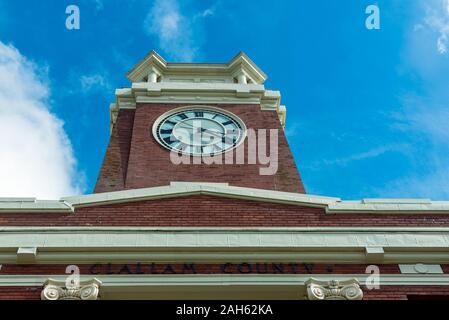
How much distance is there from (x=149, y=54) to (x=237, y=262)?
553 inches

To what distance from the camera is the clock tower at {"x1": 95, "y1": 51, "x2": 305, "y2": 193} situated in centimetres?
2128

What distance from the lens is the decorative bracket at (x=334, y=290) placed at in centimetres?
1322

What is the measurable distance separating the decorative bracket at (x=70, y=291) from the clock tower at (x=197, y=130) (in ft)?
24.5

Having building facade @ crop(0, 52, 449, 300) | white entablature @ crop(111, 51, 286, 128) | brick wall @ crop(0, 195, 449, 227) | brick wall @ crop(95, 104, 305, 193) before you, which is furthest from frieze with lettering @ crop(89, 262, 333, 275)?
white entablature @ crop(111, 51, 286, 128)

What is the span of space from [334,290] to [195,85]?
1257 cm

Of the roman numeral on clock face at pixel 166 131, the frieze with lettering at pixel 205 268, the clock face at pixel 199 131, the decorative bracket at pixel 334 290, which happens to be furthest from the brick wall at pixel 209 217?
the roman numeral on clock face at pixel 166 131

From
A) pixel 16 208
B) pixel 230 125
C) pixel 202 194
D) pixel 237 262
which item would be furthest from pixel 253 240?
pixel 230 125

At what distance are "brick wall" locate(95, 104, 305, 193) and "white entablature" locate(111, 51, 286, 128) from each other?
120cm

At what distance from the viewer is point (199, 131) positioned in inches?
914

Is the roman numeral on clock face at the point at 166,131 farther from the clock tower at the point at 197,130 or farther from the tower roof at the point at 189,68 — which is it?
the tower roof at the point at 189,68

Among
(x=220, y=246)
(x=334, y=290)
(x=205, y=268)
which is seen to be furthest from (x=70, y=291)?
(x=334, y=290)

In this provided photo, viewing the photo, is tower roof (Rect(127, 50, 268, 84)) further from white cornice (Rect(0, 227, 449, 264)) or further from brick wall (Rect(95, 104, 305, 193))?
white cornice (Rect(0, 227, 449, 264))

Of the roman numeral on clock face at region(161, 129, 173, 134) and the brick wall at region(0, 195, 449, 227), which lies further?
the roman numeral on clock face at region(161, 129, 173, 134)
